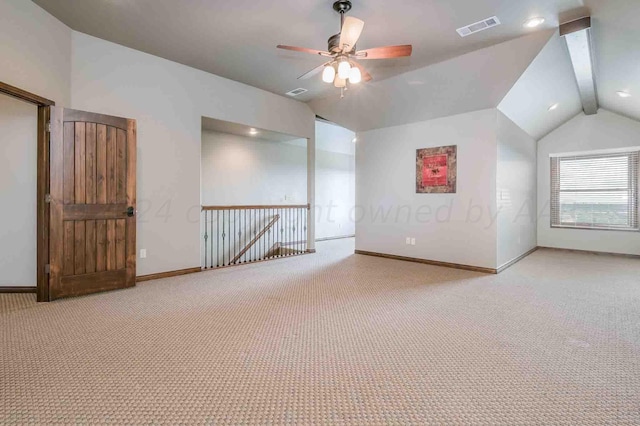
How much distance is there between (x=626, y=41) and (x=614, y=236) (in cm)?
468

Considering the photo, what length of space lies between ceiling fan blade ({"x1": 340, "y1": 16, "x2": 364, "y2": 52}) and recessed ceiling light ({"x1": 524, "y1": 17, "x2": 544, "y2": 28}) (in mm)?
2043

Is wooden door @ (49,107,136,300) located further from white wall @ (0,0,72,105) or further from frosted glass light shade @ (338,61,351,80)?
frosted glass light shade @ (338,61,351,80)

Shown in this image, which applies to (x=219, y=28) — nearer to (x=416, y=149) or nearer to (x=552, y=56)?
(x=416, y=149)

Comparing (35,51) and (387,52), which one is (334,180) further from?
(35,51)

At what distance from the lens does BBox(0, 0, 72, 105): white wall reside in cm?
296

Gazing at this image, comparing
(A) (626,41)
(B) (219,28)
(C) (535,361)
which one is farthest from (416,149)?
(C) (535,361)

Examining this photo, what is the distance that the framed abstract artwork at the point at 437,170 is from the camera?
210 inches

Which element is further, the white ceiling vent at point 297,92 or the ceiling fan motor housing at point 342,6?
the white ceiling vent at point 297,92

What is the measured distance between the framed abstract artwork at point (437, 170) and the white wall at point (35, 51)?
17.3 feet

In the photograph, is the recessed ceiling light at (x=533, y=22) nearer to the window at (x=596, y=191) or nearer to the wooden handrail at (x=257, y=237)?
the window at (x=596, y=191)

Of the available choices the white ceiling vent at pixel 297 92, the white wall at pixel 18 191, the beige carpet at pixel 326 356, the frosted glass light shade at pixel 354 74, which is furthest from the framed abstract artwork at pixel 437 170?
the white wall at pixel 18 191

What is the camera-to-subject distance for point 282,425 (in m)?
1.55

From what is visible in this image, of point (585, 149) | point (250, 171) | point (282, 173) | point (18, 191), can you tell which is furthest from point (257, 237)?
point (585, 149)

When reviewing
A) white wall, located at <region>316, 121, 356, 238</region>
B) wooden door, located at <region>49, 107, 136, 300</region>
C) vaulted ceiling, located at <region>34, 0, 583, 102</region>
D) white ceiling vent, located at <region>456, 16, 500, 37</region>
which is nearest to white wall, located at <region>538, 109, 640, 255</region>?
vaulted ceiling, located at <region>34, 0, 583, 102</region>
